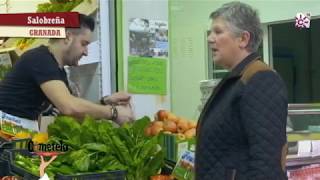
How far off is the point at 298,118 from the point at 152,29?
1235 mm

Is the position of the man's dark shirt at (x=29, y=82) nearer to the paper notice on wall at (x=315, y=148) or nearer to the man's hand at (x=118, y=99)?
the man's hand at (x=118, y=99)

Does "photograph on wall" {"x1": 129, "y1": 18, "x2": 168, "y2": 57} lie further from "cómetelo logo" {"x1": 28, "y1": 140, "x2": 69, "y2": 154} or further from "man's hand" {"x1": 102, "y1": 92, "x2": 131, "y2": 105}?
"cómetelo logo" {"x1": 28, "y1": 140, "x2": 69, "y2": 154}

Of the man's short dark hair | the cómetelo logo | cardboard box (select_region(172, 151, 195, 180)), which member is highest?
the man's short dark hair

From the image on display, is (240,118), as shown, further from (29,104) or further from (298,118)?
(29,104)

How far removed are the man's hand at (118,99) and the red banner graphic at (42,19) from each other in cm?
52

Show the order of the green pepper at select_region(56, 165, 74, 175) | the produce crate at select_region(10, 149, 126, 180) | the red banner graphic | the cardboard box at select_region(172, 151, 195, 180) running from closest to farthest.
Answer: the produce crate at select_region(10, 149, 126, 180) < the green pepper at select_region(56, 165, 74, 175) < the cardboard box at select_region(172, 151, 195, 180) < the red banner graphic

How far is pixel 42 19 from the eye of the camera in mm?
3510

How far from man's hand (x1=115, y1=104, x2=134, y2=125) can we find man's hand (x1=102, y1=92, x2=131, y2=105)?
0.04 meters

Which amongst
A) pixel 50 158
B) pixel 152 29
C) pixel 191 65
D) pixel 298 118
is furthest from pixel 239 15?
pixel 191 65

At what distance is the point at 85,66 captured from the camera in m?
3.81

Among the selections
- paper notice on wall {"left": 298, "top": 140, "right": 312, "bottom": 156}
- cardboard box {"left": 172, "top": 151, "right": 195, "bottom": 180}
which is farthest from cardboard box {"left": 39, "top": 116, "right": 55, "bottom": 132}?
paper notice on wall {"left": 298, "top": 140, "right": 312, "bottom": 156}

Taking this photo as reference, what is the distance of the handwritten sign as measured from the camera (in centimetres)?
380

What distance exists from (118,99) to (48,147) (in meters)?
0.75

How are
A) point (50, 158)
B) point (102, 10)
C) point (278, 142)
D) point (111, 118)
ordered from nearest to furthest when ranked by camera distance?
point (278, 142) → point (50, 158) → point (111, 118) → point (102, 10)
